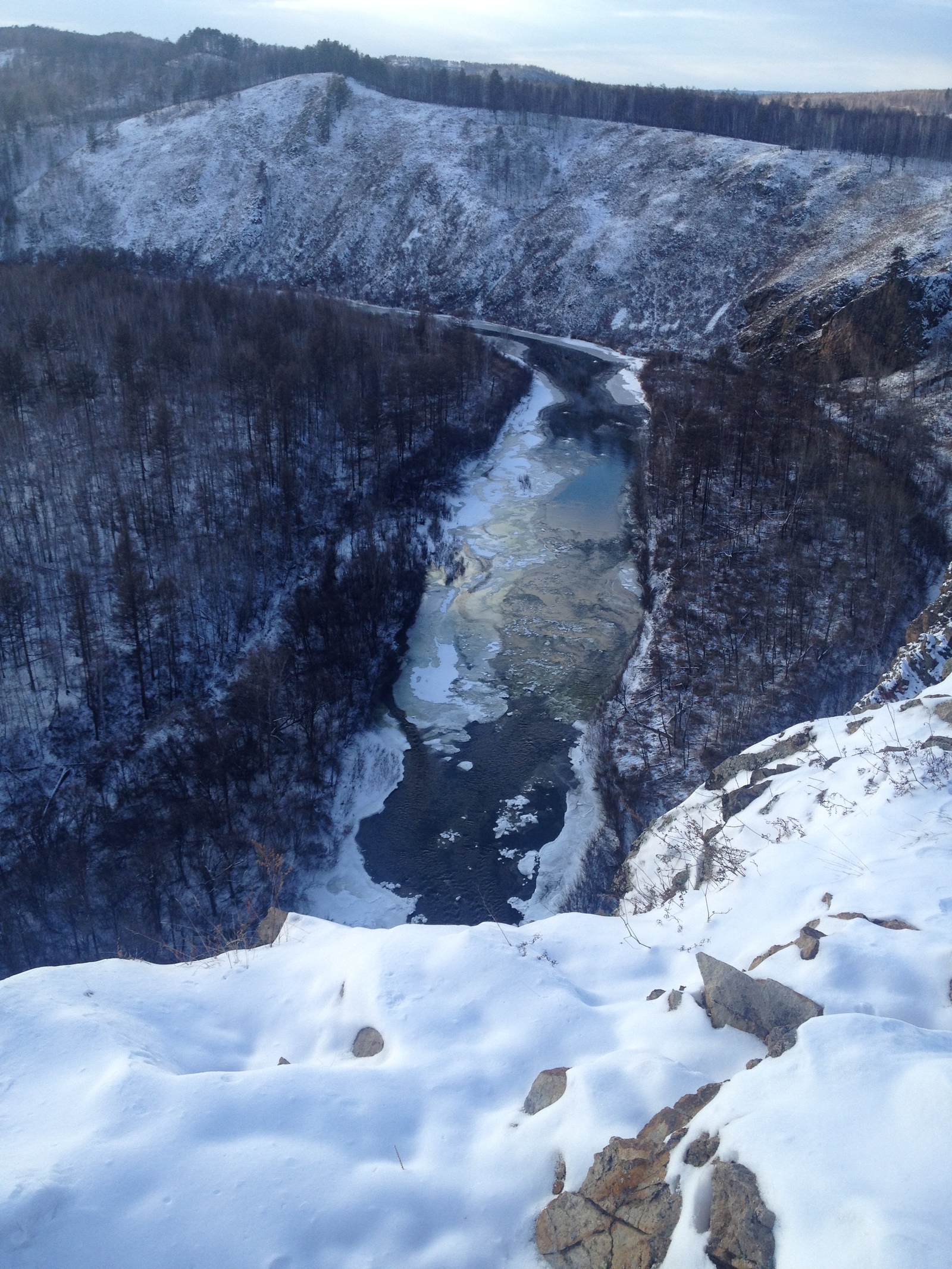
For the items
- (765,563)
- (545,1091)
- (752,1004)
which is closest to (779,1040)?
(752,1004)

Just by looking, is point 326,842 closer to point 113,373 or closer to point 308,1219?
point 308,1219

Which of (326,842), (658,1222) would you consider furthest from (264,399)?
(658,1222)

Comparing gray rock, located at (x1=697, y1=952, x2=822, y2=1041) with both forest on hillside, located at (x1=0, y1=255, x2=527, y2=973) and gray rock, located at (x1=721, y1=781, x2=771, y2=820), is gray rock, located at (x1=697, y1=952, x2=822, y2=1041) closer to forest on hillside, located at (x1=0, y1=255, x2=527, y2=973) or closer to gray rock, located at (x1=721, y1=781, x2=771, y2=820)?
gray rock, located at (x1=721, y1=781, x2=771, y2=820)

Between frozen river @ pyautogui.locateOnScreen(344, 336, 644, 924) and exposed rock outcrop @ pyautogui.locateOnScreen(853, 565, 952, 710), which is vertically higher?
exposed rock outcrop @ pyautogui.locateOnScreen(853, 565, 952, 710)

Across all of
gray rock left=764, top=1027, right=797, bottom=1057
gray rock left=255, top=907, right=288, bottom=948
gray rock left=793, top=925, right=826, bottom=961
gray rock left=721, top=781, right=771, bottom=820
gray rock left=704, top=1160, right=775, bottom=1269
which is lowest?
gray rock left=255, top=907, right=288, bottom=948

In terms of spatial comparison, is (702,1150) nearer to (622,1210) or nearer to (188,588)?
(622,1210)

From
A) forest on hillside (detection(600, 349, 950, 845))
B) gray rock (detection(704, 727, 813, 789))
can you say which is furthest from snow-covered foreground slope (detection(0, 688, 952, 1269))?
forest on hillside (detection(600, 349, 950, 845))
